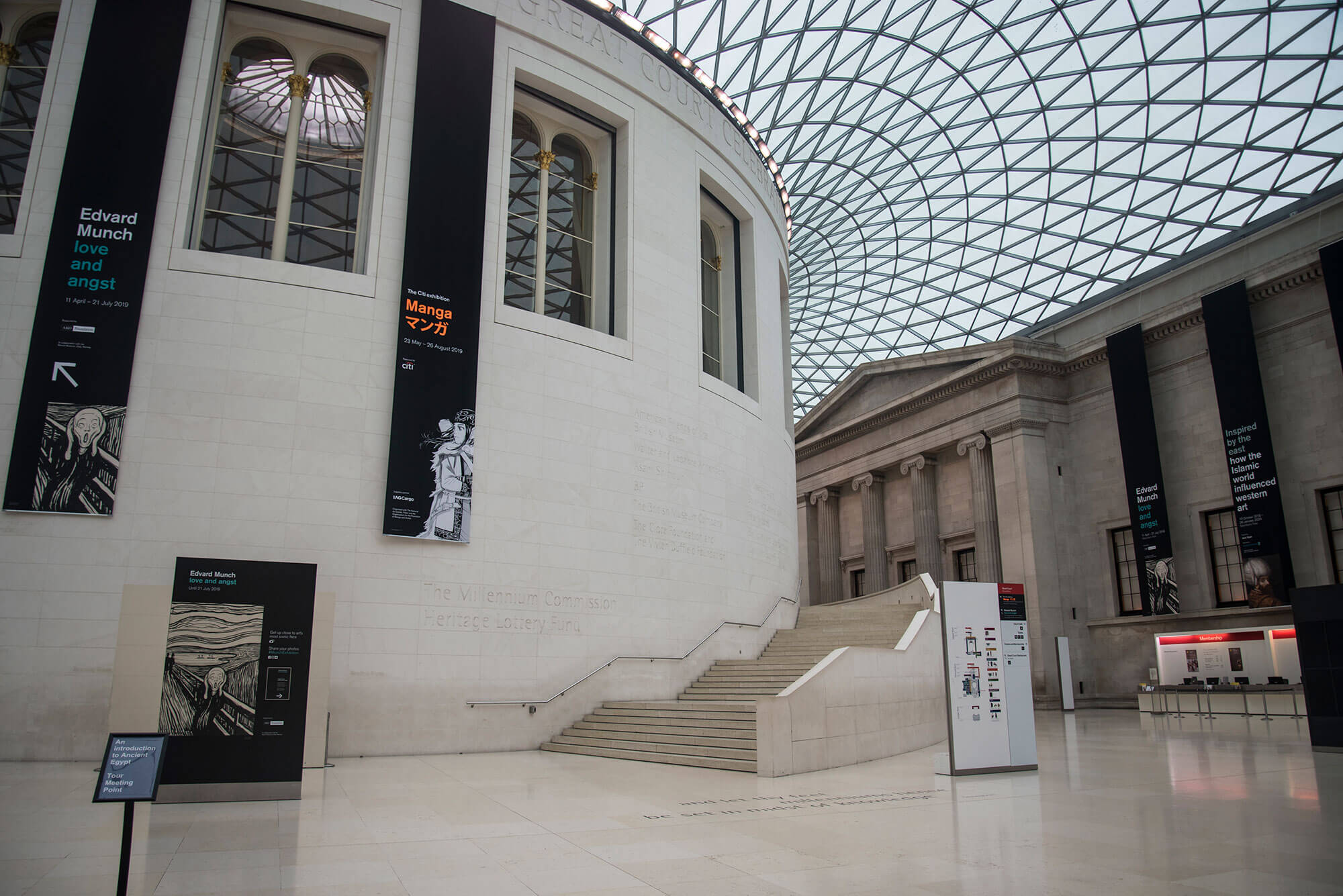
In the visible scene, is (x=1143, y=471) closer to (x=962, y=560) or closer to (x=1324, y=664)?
(x=962, y=560)

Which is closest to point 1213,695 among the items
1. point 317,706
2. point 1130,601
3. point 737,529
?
point 1130,601

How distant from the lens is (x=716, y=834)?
8.52 m

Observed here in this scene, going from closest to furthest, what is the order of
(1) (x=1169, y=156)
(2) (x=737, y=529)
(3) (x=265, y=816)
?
(3) (x=265, y=816) → (2) (x=737, y=529) → (1) (x=1169, y=156)

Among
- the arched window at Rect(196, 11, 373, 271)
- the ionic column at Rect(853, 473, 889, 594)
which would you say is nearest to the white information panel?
the arched window at Rect(196, 11, 373, 271)

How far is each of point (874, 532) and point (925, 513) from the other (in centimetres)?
446

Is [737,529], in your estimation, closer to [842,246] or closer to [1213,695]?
[1213,695]

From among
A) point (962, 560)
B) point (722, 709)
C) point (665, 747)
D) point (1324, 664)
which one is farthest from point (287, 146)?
point (962, 560)

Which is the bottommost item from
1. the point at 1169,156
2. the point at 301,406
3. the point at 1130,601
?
the point at 1130,601

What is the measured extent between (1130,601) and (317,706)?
3400 cm

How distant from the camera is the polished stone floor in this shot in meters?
6.48

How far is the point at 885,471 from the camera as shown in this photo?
49375mm

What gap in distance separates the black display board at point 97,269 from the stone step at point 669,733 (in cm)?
1119

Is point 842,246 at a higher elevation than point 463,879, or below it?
higher

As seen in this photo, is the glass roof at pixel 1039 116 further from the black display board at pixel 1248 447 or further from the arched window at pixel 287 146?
the arched window at pixel 287 146
